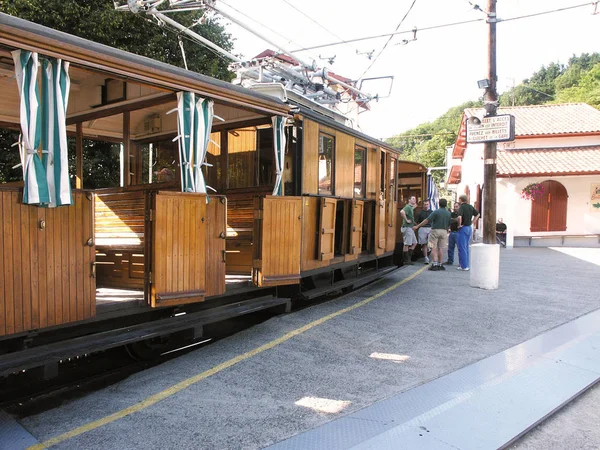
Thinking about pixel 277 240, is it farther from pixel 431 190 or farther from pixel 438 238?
pixel 431 190

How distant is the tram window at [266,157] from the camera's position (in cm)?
636

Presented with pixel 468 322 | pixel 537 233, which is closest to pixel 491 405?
pixel 468 322

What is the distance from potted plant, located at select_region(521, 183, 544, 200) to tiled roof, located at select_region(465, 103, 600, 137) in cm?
256

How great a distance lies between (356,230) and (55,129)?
17.2 ft

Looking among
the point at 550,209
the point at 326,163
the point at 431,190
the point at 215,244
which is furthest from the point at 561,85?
the point at 215,244

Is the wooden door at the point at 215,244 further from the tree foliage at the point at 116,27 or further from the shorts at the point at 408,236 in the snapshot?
the tree foliage at the point at 116,27

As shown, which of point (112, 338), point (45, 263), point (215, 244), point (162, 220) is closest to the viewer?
point (45, 263)

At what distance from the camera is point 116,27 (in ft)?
36.7

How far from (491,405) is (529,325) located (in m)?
2.91

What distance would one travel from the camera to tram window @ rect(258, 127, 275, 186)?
6.36m

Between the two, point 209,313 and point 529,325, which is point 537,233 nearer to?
point 529,325

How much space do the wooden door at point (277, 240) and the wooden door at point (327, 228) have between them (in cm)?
62

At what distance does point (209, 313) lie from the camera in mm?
5098

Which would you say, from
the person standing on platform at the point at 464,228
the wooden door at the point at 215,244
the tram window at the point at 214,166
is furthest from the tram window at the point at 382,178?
the wooden door at the point at 215,244
